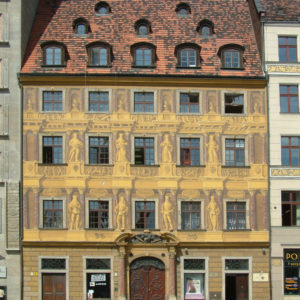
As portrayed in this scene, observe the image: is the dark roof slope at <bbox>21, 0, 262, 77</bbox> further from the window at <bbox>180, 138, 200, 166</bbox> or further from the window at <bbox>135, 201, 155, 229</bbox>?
the window at <bbox>135, 201, 155, 229</bbox>

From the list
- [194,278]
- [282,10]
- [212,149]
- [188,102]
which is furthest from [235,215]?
[282,10]

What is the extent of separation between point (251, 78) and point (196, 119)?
13.0 feet

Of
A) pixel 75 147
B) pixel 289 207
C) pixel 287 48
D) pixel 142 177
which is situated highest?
pixel 287 48

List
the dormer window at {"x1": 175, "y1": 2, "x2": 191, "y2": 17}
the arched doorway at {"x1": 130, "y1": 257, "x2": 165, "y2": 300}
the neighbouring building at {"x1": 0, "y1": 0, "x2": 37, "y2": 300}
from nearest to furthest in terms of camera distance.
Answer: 1. the neighbouring building at {"x1": 0, "y1": 0, "x2": 37, "y2": 300}
2. the arched doorway at {"x1": 130, "y1": 257, "x2": 165, "y2": 300}
3. the dormer window at {"x1": 175, "y1": 2, "x2": 191, "y2": 17}

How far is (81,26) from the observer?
3903cm

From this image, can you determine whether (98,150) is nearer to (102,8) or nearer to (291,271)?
(102,8)

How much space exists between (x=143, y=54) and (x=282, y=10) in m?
8.97

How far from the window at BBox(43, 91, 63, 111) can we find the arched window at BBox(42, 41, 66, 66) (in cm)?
183

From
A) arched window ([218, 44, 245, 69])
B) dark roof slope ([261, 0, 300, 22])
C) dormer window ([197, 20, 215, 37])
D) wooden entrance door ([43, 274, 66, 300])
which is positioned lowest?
wooden entrance door ([43, 274, 66, 300])

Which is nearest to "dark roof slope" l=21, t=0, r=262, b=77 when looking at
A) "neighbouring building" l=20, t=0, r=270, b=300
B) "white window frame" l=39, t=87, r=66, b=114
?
"neighbouring building" l=20, t=0, r=270, b=300

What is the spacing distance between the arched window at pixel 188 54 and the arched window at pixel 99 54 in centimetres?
398

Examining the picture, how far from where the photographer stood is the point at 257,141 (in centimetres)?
3653

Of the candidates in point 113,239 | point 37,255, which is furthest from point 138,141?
point 37,255

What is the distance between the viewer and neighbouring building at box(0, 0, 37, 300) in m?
34.9
